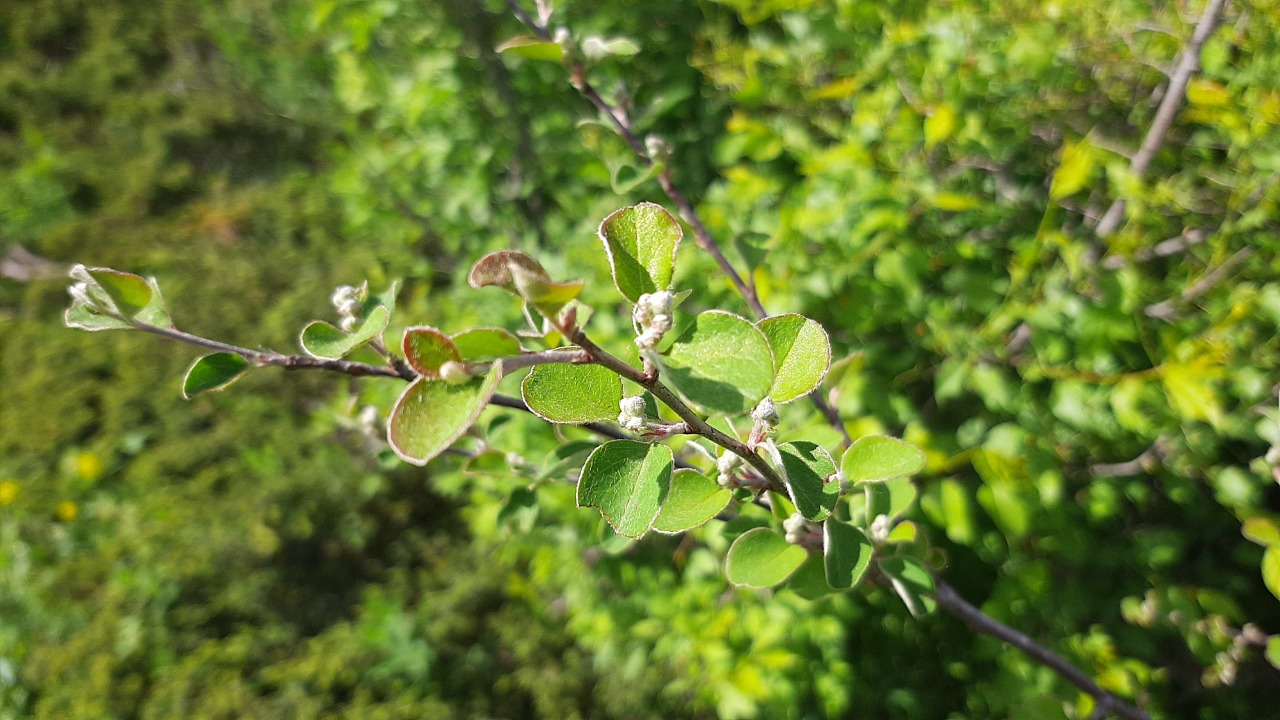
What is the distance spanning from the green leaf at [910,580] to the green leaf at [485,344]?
51cm

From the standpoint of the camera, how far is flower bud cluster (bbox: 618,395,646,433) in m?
0.46

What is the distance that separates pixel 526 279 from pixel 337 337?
0.85ft

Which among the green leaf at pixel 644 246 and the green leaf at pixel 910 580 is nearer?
the green leaf at pixel 644 246

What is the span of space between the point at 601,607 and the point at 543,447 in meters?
0.69

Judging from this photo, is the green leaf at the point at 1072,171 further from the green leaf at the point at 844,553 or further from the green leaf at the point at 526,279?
the green leaf at the point at 526,279

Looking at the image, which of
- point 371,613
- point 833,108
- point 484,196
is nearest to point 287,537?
point 371,613

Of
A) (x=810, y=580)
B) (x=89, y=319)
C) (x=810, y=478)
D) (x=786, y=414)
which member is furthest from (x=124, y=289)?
(x=786, y=414)

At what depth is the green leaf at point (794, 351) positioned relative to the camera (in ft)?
1.59

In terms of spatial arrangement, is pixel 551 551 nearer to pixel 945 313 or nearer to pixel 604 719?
pixel 604 719

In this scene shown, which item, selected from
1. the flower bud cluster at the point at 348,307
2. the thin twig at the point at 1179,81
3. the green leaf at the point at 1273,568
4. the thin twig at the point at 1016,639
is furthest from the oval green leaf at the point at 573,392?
the thin twig at the point at 1179,81

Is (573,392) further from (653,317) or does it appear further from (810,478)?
(810,478)

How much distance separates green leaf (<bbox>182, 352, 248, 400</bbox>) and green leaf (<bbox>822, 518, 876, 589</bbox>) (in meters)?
0.53

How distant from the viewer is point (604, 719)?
7.45ft

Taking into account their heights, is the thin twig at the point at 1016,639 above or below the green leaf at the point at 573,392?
below
